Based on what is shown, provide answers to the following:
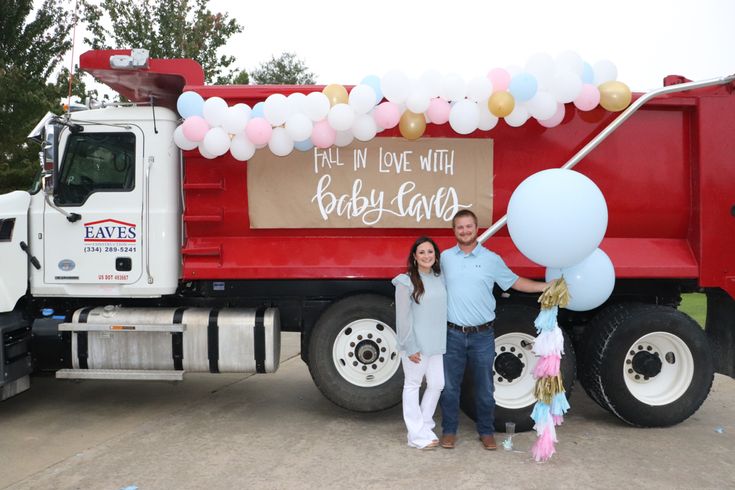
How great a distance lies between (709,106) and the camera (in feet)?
16.7

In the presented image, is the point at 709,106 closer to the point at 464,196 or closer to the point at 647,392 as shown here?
the point at 464,196

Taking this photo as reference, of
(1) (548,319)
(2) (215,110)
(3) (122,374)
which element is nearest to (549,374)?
(1) (548,319)

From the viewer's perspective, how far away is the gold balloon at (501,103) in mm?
4742

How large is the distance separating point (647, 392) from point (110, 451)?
453cm

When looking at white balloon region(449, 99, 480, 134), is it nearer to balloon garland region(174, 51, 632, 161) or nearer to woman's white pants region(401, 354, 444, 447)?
balloon garland region(174, 51, 632, 161)

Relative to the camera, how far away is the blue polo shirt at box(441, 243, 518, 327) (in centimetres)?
456

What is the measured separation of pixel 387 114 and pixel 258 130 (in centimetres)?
106

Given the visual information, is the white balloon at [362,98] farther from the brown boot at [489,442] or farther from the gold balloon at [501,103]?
the brown boot at [489,442]

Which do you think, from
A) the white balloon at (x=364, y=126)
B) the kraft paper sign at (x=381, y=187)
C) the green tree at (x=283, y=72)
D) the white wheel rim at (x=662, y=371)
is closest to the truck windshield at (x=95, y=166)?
the kraft paper sign at (x=381, y=187)

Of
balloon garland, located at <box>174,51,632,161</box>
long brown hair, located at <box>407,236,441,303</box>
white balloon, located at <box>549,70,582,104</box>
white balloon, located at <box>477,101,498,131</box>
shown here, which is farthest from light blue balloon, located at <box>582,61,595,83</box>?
long brown hair, located at <box>407,236,441,303</box>

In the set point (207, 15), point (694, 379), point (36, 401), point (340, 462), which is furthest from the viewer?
point (207, 15)

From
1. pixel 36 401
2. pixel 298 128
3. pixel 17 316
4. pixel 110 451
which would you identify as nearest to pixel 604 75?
pixel 298 128

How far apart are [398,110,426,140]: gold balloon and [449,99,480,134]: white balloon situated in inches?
9.9

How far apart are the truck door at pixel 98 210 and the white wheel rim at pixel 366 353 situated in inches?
76.1
